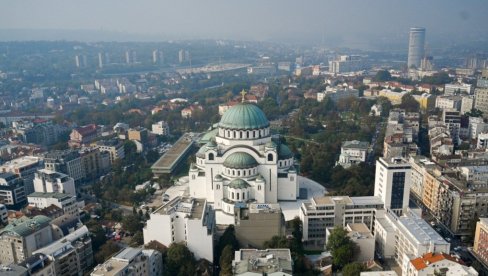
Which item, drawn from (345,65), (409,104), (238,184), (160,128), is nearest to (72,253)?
(238,184)

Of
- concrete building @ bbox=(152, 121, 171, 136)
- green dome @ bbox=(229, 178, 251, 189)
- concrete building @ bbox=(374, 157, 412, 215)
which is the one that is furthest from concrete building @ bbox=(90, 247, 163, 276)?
concrete building @ bbox=(152, 121, 171, 136)

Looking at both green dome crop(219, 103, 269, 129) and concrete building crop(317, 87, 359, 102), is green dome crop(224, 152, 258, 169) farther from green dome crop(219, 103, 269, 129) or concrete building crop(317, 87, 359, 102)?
concrete building crop(317, 87, 359, 102)

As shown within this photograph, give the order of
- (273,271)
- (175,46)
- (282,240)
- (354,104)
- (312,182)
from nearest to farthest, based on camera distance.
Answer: (273,271) → (282,240) → (312,182) → (354,104) → (175,46)

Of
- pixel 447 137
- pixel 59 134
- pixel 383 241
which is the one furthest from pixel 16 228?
pixel 447 137

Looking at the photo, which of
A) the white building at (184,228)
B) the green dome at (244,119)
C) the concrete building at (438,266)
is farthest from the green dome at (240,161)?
the concrete building at (438,266)

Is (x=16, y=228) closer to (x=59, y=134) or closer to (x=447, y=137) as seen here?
(x=59, y=134)

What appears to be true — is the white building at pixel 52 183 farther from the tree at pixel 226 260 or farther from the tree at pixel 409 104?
the tree at pixel 409 104

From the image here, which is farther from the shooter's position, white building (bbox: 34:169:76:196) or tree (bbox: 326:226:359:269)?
white building (bbox: 34:169:76:196)
